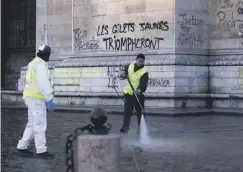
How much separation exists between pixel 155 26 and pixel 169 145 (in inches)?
339

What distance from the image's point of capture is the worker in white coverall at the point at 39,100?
29.9 ft

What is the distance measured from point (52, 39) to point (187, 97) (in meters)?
7.78

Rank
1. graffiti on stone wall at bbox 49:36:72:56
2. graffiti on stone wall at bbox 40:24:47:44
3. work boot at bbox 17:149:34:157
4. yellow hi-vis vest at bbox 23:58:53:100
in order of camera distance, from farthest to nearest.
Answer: graffiti on stone wall at bbox 40:24:47:44 → graffiti on stone wall at bbox 49:36:72:56 → work boot at bbox 17:149:34:157 → yellow hi-vis vest at bbox 23:58:53:100

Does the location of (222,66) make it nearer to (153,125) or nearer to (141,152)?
(153,125)

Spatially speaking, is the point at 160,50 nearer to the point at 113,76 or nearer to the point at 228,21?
the point at 113,76

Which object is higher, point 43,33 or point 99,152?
point 43,33

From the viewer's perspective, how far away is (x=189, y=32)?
18781 millimetres

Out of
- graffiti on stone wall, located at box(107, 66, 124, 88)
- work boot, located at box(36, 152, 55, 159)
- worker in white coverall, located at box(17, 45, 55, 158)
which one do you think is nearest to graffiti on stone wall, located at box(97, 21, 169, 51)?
graffiti on stone wall, located at box(107, 66, 124, 88)

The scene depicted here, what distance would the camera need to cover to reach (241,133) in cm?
1265

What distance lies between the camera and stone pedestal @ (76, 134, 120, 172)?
5738mm

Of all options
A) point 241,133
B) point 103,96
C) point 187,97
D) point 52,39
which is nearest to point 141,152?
point 241,133

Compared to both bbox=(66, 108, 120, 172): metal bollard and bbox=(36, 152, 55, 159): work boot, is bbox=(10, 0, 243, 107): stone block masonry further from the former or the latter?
bbox=(66, 108, 120, 172): metal bollard

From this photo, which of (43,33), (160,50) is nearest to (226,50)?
(160,50)

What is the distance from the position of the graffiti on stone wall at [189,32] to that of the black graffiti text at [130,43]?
0.69m
